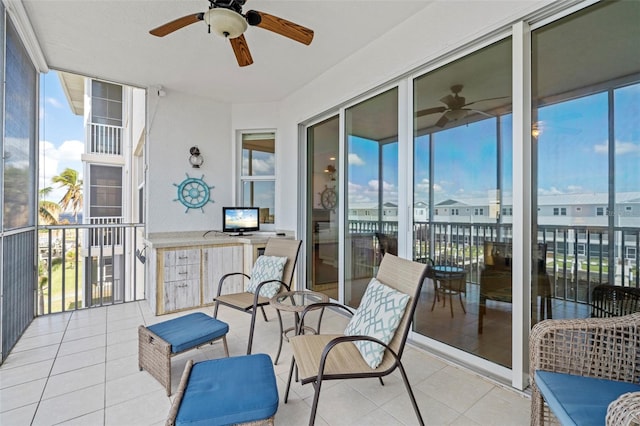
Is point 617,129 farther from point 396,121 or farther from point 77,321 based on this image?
point 77,321

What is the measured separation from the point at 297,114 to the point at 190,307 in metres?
3.07

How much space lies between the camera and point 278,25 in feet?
7.03

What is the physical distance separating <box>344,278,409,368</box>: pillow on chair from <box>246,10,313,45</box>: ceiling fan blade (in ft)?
6.37

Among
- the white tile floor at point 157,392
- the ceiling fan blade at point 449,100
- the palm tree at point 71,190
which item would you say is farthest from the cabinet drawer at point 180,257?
the palm tree at point 71,190

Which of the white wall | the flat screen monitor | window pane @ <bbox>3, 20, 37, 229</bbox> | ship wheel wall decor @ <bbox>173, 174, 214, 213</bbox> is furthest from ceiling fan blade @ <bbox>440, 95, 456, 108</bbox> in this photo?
window pane @ <bbox>3, 20, 37, 229</bbox>

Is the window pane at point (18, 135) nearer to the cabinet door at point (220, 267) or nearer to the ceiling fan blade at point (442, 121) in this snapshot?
the cabinet door at point (220, 267)

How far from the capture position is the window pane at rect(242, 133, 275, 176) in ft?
16.2

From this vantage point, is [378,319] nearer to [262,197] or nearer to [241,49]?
[241,49]

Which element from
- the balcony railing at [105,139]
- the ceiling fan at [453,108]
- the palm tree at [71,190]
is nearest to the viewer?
the ceiling fan at [453,108]

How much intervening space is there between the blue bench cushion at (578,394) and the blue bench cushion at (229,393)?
119cm

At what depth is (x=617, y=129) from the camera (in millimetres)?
1676

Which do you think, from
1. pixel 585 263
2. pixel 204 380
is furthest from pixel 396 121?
pixel 204 380

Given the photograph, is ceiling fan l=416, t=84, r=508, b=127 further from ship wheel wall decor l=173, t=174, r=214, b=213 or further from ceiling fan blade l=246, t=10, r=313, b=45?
ship wheel wall decor l=173, t=174, r=214, b=213

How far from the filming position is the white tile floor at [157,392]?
1.75 metres
